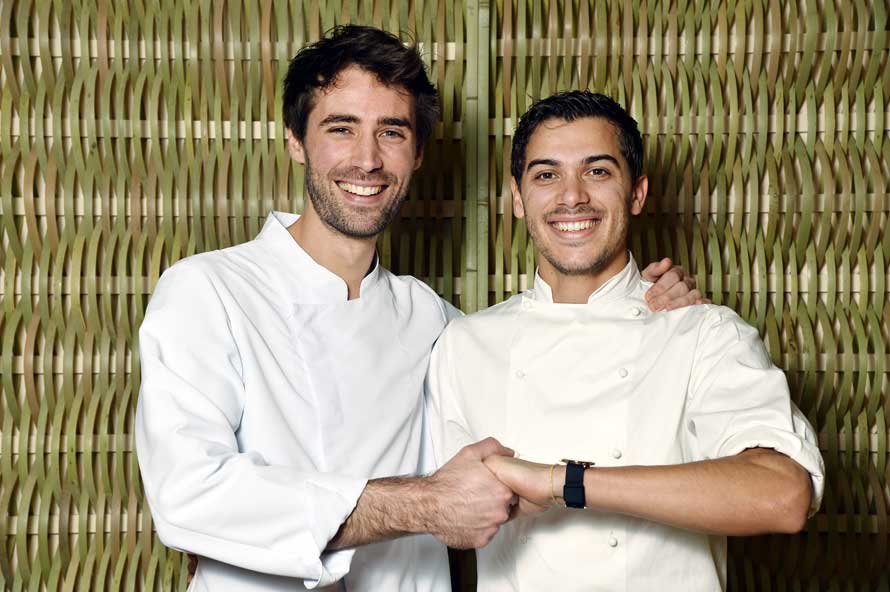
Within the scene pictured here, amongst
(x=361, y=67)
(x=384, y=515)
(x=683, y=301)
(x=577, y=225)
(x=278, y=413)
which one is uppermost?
(x=361, y=67)

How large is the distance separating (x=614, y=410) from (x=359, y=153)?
0.68 m

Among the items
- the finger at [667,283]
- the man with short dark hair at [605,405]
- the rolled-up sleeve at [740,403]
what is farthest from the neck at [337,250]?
the rolled-up sleeve at [740,403]

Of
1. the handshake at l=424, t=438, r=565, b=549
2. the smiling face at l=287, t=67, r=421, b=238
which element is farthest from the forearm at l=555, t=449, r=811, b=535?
the smiling face at l=287, t=67, r=421, b=238

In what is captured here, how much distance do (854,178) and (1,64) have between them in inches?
75.4

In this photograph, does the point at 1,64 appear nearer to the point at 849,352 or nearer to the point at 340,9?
the point at 340,9

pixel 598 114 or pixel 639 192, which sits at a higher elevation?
pixel 598 114

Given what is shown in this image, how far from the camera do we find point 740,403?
4.34ft

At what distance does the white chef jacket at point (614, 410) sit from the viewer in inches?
52.6

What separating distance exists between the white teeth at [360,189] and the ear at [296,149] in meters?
0.14

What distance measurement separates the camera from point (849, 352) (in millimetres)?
1858

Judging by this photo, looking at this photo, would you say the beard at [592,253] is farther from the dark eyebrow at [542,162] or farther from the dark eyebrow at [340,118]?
the dark eyebrow at [340,118]

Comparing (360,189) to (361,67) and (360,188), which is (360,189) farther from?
(361,67)

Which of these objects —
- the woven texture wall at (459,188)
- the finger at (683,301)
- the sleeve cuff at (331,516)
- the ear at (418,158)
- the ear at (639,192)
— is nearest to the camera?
the sleeve cuff at (331,516)

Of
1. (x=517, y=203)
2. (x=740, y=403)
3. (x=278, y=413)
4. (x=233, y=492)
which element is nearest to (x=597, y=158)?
(x=517, y=203)
